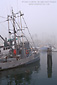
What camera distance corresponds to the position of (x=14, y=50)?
66.4 feet

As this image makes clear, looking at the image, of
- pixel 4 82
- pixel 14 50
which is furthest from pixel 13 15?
pixel 4 82

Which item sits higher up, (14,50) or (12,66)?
(14,50)

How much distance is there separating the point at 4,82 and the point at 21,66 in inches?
274

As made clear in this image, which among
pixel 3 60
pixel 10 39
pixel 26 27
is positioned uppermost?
pixel 26 27

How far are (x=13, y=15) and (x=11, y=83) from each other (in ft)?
46.2

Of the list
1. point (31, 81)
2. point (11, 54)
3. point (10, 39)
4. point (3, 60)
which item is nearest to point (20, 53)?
point (11, 54)

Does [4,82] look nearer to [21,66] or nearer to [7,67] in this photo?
[7,67]

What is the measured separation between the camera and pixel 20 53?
21.7m

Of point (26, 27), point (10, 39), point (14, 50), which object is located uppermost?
point (26, 27)

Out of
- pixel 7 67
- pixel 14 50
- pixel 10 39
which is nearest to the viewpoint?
pixel 7 67

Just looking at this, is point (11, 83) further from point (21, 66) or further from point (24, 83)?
point (21, 66)

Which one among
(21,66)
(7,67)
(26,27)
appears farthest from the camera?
(26,27)

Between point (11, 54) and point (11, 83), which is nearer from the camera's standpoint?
point (11, 83)

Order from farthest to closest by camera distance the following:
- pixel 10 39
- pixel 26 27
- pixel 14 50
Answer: pixel 26 27 → pixel 10 39 → pixel 14 50
